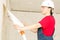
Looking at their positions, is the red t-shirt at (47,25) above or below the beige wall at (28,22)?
above

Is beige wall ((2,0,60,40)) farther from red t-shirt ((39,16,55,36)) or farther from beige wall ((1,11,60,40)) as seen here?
red t-shirt ((39,16,55,36))

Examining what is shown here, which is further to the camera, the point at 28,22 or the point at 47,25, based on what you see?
the point at 28,22

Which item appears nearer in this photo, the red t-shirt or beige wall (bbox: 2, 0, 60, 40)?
the red t-shirt

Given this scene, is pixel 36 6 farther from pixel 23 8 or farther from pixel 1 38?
pixel 1 38

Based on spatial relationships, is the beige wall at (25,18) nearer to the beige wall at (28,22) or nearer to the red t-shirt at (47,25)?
the beige wall at (28,22)

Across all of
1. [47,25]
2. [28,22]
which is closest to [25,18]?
[28,22]

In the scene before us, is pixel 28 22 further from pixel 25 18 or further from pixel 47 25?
pixel 47 25

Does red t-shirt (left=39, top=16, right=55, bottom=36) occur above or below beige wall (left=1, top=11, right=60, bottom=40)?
above

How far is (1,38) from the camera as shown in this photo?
9.00ft

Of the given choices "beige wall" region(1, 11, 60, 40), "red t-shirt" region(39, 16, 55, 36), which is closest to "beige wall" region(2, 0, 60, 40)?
"beige wall" region(1, 11, 60, 40)

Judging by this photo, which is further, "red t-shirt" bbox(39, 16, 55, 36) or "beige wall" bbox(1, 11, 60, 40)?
"beige wall" bbox(1, 11, 60, 40)

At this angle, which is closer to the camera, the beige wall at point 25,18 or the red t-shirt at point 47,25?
the red t-shirt at point 47,25

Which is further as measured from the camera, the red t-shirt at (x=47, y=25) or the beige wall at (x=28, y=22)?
the beige wall at (x=28, y=22)

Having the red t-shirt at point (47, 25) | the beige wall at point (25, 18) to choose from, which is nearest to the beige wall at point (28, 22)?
the beige wall at point (25, 18)
